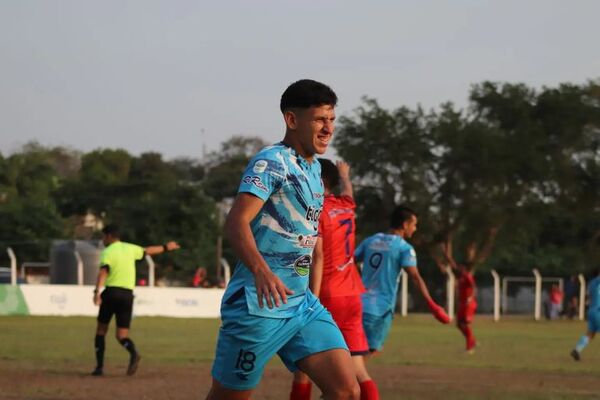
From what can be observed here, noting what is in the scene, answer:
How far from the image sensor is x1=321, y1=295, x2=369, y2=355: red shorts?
1051cm

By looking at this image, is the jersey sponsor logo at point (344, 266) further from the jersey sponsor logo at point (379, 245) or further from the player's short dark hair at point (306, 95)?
the player's short dark hair at point (306, 95)

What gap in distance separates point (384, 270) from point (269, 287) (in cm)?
645

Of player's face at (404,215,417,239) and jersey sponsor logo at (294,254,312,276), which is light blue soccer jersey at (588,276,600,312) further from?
jersey sponsor logo at (294,254,312,276)

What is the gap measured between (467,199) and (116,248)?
145ft

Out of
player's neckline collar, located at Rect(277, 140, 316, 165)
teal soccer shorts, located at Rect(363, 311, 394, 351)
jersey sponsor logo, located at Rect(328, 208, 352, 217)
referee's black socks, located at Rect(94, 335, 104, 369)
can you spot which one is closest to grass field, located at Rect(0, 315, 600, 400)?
referee's black socks, located at Rect(94, 335, 104, 369)

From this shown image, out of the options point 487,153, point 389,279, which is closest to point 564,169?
point 487,153

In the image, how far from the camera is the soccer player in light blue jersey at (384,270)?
12461 mm

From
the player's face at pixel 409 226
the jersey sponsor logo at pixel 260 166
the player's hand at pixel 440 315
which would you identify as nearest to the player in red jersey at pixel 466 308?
the player's face at pixel 409 226

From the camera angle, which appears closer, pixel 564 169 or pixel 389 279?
pixel 389 279

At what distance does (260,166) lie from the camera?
6656mm

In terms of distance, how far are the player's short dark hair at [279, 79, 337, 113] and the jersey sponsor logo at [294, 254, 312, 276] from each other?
2.69 feet

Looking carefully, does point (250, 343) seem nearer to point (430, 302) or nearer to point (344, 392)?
point (344, 392)

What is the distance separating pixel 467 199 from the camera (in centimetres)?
5984

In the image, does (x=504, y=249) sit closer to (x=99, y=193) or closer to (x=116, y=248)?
(x=99, y=193)
